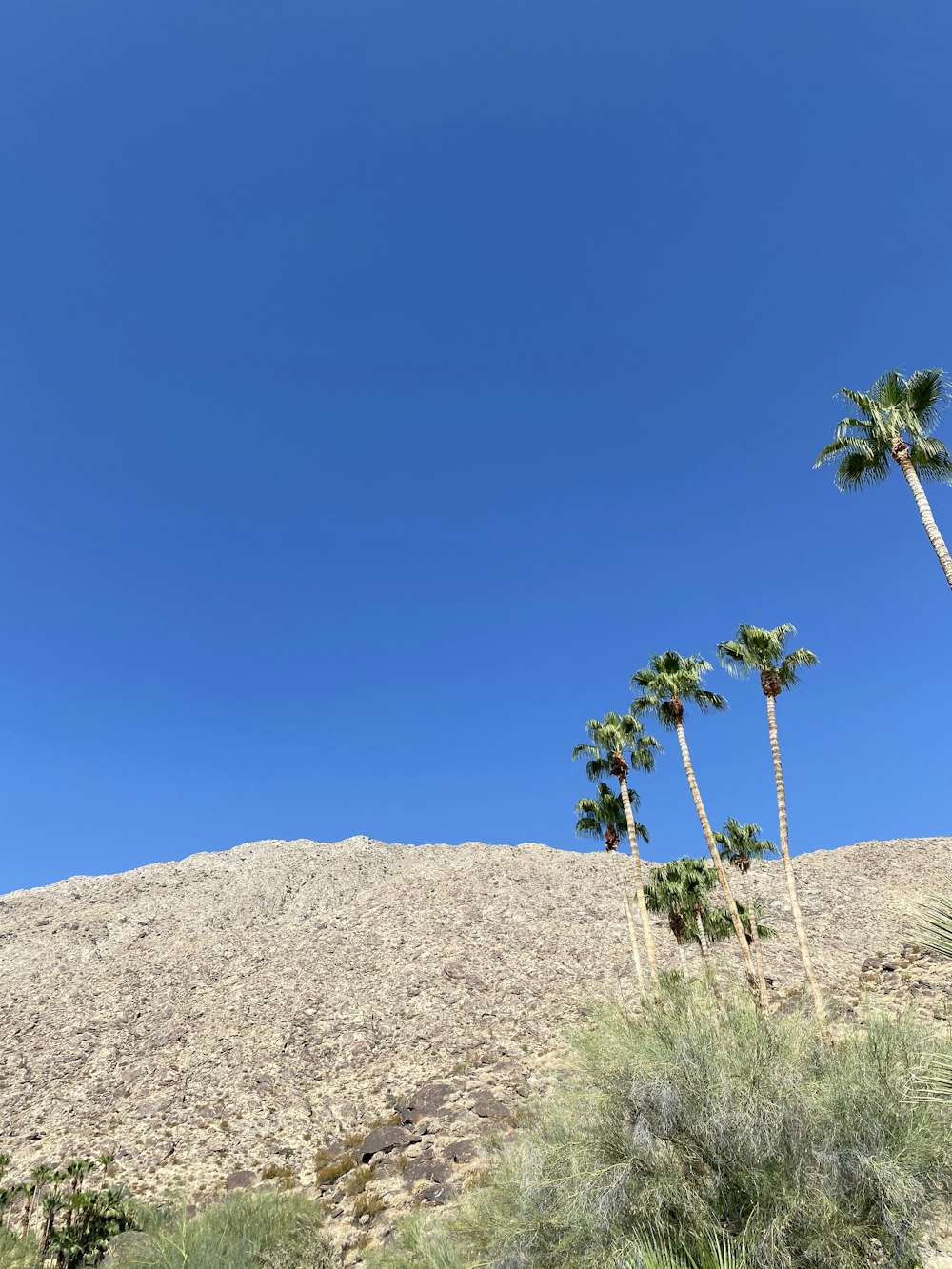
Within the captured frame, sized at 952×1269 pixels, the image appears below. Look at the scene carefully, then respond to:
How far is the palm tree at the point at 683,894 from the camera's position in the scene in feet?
115

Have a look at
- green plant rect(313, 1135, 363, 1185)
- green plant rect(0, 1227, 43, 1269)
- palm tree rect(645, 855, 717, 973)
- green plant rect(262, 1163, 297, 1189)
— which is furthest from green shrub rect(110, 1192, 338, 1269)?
palm tree rect(645, 855, 717, 973)

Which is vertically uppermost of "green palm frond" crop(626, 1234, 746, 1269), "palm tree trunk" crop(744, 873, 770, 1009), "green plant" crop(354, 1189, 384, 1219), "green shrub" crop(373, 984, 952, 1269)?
"palm tree trunk" crop(744, 873, 770, 1009)

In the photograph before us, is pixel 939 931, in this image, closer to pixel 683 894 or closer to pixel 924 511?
pixel 924 511

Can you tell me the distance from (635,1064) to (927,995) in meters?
26.4

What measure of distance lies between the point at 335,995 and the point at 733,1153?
1703 inches

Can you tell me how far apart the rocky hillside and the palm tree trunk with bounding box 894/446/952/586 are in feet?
32.3

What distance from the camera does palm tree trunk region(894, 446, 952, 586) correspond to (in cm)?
1582

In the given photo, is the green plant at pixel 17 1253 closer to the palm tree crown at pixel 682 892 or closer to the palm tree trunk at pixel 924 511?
the palm tree crown at pixel 682 892

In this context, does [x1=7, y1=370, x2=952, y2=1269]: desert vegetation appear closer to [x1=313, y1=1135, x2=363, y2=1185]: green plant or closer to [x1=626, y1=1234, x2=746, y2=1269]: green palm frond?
[x1=626, y1=1234, x2=746, y2=1269]: green palm frond

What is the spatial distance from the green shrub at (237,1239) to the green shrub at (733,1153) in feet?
31.0

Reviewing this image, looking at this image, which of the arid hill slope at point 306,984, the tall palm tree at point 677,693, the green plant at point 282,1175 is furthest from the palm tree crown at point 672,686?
the green plant at point 282,1175

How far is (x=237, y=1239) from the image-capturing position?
2002cm

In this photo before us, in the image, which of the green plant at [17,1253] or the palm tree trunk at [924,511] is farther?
the green plant at [17,1253]

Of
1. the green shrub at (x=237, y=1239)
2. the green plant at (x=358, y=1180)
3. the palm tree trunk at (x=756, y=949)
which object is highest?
the palm tree trunk at (x=756, y=949)
